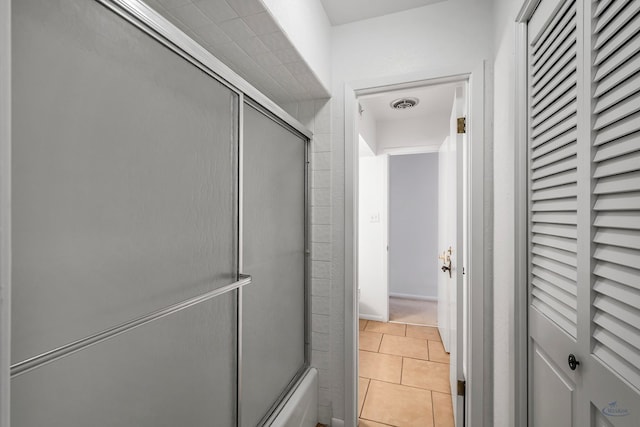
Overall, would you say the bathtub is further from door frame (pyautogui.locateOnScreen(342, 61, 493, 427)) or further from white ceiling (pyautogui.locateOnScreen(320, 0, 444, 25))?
white ceiling (pyautogui.locateOnScreen(320, 0, 444, 25))

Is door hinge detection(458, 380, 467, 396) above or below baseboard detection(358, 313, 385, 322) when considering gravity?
above

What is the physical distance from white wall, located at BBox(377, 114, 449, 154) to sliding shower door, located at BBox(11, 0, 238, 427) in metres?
2.75

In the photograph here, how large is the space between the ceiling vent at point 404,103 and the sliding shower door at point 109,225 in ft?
7.42

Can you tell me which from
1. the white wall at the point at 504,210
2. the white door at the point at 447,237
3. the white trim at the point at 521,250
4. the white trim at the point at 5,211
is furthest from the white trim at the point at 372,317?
the white trim at the point at 5,211

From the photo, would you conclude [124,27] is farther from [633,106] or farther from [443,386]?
[443,386]

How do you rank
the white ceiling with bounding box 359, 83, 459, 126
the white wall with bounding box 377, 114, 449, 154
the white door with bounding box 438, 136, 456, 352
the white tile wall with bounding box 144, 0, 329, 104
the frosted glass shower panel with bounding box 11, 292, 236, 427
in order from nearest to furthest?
the frosted glass shower panel with bounding box 11, 292, 236, 427 → the white tile wall with bounding box 144, 0, 329, 104 → the white door with bounding box 438, 136, 456, 352 → the white ceiling with bounding box 359, 83, 459, 126 → the white wall with bounding box 377, 114, 449, 154

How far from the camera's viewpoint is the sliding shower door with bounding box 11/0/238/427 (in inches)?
19.6

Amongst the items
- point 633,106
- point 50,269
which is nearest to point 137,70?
point 50,269

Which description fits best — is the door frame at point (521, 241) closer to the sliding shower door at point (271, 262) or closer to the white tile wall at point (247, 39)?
the white tile wall at point (247, 39)

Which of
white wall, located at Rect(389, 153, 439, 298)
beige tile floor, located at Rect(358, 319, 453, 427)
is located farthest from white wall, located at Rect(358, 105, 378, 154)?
beige tile floor, located at Rect(358, 319, 453, 427)

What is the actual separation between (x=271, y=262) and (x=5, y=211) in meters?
0.98

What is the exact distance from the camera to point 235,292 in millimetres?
1052

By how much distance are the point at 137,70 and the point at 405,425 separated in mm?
2160

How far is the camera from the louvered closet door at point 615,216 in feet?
1.87
